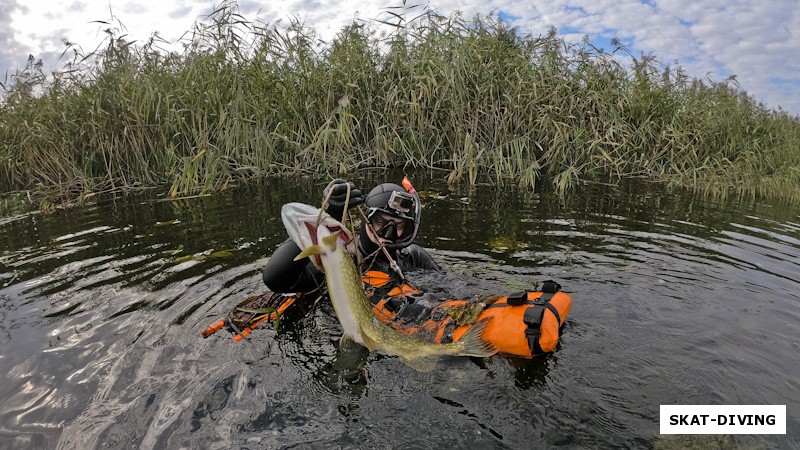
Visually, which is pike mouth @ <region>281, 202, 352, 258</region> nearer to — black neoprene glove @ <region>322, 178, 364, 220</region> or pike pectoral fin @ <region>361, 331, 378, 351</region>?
black neoprene glove @ <region>322, 178, 364, 220</region>

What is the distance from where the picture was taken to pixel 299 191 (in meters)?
8.71

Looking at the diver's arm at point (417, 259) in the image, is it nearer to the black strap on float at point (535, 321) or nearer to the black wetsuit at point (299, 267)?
the black wetsuit at point (299, 267)

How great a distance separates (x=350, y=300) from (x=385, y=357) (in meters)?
0.62

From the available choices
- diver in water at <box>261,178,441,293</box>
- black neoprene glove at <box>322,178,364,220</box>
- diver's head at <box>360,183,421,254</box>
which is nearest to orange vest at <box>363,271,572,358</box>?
diver in water at <box>261,178,441,293</box>

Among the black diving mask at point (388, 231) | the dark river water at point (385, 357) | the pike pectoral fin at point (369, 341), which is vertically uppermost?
the black diving mask at point (388, 231)

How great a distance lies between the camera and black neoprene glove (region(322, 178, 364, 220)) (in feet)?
10.5

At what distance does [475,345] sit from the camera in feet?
9.83

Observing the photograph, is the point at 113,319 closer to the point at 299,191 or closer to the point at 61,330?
the point at 61,330

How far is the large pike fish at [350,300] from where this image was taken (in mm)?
2799

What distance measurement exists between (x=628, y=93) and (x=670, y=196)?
8.11ft

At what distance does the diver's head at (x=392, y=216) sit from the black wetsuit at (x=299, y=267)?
0.19 m

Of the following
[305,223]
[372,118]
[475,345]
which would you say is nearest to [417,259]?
[475,345]

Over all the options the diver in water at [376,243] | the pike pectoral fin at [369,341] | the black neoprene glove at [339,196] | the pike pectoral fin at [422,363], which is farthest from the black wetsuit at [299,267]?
the pike pectoral fin at [422,363]

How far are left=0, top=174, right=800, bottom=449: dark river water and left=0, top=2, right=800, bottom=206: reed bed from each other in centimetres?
298
